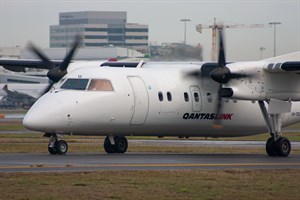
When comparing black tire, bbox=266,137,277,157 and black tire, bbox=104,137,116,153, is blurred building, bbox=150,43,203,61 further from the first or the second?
black tire, bbox=266,137,277,157

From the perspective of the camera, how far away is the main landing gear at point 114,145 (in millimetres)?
31438

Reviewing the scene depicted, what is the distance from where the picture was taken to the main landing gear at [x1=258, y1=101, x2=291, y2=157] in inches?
1214

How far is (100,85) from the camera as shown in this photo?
29516mm

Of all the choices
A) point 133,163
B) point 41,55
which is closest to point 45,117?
point 133,163

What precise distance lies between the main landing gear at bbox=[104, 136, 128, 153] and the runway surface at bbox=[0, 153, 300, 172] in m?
1.92

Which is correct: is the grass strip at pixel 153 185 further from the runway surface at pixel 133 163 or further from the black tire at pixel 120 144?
the black tire at pixel 120 144

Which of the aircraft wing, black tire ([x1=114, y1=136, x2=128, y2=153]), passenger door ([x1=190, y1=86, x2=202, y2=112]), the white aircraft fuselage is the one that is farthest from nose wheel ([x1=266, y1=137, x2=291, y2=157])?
the aircraft wing

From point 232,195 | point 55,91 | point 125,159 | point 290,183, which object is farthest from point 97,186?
point 55,91

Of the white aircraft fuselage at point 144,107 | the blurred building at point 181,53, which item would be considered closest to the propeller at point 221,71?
the white aircraft fuselage at point 144,107

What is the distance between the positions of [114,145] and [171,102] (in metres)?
2.59

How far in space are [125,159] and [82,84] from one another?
3.58 meters

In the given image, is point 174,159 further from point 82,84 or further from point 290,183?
point 290,183

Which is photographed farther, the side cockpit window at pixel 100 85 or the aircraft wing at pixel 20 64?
the aircraft wing at pixel 20 64

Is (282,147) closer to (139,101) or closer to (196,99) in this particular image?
(196,99)
